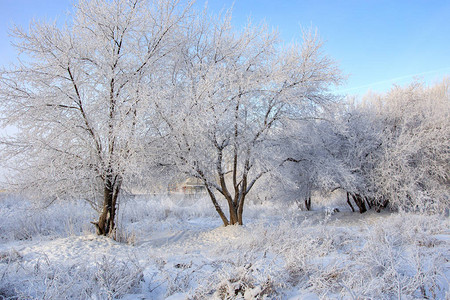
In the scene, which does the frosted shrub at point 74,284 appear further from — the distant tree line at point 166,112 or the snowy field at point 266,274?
the distant tree line at point 166,112

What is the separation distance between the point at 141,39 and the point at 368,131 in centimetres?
891

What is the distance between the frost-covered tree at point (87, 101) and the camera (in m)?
6.39

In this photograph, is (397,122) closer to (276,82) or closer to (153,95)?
(276,82)

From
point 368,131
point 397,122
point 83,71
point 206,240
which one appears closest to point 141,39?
point 83,71

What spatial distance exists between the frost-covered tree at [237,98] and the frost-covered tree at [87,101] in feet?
3.73

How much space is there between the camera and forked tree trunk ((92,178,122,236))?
23.9ft

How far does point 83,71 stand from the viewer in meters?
6.93

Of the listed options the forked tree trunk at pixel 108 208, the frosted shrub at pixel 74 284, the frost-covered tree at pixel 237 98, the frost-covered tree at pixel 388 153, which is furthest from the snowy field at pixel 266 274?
the frost-covered tree at pixel 388 153

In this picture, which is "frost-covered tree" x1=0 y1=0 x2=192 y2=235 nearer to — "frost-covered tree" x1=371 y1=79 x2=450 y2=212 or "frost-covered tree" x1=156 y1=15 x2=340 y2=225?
"frost-covered tree" x1=156 y1=15 x2=340 y2=225

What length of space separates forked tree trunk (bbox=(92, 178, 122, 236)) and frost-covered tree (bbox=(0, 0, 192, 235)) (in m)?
0.03

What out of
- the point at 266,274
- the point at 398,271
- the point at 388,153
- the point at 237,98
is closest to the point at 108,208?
the point at 237,98

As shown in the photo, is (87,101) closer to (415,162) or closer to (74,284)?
(74,284)

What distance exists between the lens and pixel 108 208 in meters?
7.51

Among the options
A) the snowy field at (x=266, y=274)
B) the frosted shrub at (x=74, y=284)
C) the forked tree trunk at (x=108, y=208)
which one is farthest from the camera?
the forked tree trunk at (x=108, y=208)
